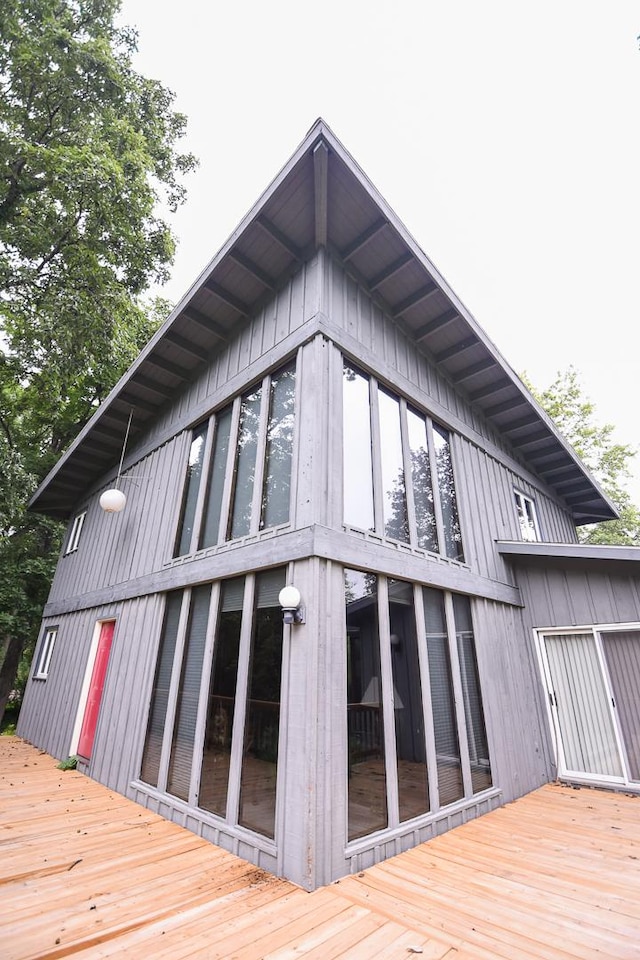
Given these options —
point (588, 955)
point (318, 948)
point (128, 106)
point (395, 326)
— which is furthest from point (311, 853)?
point (128, 106)

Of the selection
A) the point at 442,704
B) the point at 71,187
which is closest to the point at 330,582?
the point at 442,704

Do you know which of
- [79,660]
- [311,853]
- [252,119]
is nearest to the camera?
[311,853]

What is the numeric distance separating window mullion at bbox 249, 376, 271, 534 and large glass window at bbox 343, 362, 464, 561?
2.93ft

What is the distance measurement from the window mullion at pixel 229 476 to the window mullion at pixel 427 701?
2.13 metres

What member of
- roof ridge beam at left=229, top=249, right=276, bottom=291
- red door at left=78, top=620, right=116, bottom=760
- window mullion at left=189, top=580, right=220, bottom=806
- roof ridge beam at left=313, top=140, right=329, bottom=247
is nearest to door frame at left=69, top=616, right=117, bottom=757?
red door at left=78, top=620, right=116, bottom=760

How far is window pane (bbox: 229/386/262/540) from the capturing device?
455 cm

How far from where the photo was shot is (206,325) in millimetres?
5703

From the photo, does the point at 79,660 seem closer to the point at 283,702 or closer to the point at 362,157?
the point at 283,702

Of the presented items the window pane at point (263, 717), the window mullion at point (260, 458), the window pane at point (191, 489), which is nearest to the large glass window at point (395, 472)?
the window mullion at point (260, 458)

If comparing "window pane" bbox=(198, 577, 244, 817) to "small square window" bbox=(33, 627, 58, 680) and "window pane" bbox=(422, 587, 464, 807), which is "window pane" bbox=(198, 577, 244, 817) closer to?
"window pane" bbox=(422, 587, 464, 807)

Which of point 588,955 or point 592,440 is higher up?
point 592,440

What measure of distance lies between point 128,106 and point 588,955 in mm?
12697

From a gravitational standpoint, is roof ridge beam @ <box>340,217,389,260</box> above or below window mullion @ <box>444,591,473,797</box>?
above

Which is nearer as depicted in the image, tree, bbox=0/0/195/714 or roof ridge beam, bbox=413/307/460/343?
roof ridge beam, bbox=413/307/460/343
